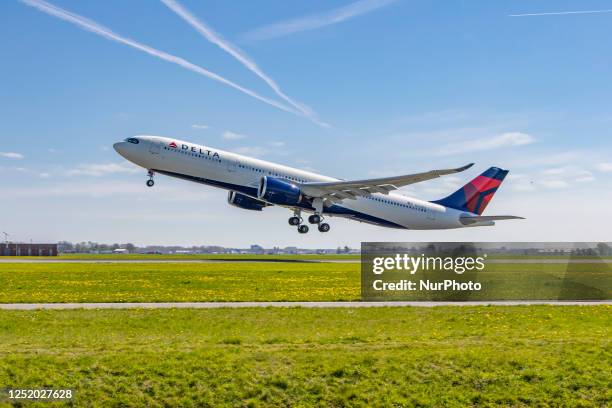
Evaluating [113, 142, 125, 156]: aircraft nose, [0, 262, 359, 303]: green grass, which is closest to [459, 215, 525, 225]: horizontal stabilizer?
[0, 262, 359, 303]: green grass

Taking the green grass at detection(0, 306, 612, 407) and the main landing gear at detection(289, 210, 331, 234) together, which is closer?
the green grass at detection(0, 306, 612, 407)

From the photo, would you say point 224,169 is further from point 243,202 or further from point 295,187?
point 243,202

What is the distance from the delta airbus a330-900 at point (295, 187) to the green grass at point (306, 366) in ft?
96.9

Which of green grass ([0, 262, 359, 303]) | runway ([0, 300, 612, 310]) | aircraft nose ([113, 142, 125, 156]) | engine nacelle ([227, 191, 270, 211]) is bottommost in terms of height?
runway ([0, 300, 612, 310])

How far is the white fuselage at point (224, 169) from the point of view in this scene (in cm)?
5375

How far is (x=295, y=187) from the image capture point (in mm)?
58031

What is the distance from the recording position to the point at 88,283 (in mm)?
36875

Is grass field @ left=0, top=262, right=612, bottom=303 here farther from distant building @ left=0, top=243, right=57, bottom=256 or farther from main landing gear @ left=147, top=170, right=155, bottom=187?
distant building @ left=0, top=243, right=57, bottom=256

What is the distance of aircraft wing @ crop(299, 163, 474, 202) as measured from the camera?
56250 mm

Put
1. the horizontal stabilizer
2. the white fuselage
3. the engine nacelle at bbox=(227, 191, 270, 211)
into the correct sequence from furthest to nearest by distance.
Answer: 1. the horizontal stabilizer
2. the engine nacelle at bbox=(227, 191, 270, 211)
3. the white fuselage

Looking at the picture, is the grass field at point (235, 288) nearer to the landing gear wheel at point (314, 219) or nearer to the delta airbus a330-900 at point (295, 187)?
the delta airbus a330-900 at point (295, 187)

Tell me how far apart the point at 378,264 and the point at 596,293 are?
35.8ft

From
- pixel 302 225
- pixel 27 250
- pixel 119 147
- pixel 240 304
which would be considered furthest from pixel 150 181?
pixel 27 250

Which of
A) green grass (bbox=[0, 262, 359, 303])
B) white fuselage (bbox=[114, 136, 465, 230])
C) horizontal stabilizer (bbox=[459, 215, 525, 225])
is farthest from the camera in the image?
horizontal stabilizer (bbox=[459, 215, 525, 225])
